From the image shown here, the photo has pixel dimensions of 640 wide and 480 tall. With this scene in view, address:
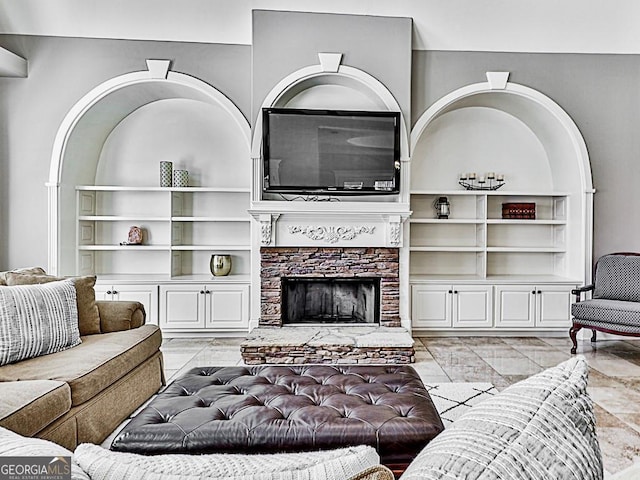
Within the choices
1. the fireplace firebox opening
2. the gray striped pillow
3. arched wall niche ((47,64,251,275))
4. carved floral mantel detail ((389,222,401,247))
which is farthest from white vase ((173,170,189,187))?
the gray striped pillow

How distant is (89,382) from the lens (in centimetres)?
241

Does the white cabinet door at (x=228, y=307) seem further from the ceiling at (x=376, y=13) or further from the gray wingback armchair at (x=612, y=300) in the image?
the gray wingback armchair at (x=612, y=300)

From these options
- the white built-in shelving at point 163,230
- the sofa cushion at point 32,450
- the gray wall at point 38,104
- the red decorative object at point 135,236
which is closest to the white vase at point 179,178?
the white built-in shelving at point 163,230

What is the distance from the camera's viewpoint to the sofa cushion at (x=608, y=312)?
429cm

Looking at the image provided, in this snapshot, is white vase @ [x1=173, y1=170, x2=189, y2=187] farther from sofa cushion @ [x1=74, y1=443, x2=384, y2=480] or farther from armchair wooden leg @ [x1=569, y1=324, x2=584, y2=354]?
sofa cushion @ [x1=74, y1=443, x2=384, y2=480]

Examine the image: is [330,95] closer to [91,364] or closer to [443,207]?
[443,207]

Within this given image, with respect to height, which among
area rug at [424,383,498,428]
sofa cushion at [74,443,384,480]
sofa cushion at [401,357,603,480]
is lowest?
area rug at [424,383,498,428]

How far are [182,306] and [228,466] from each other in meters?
4.55

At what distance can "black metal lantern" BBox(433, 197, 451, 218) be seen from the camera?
545cm

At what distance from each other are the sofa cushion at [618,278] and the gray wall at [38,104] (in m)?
4.83

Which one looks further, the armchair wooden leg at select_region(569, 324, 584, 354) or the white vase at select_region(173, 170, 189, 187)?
the white vase at select_region(173, 170, 189, 187)

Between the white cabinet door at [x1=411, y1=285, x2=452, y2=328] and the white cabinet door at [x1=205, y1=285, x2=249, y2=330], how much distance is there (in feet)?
5.90

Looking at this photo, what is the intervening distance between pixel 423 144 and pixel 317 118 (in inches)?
58.3

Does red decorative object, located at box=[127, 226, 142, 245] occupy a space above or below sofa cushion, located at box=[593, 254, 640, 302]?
above
